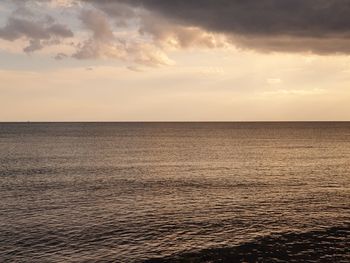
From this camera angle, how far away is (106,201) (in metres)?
59.3

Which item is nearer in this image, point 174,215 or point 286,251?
point 286,251

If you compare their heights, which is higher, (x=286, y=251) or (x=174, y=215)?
(x=174, y=215)

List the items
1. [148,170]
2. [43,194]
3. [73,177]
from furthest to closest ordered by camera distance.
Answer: [148,170] → [73,177] → [43,194]

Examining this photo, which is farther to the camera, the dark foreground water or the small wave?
the dark foreground water

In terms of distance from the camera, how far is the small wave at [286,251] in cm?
3597

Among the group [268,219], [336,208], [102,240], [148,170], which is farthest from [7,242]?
[148,170]

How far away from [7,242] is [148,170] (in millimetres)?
54134

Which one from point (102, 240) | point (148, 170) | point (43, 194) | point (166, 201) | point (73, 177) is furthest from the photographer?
point (148, 170)

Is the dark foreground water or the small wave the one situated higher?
the dark foreground water

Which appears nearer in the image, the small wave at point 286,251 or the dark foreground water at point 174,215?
the small wave at point 286,251

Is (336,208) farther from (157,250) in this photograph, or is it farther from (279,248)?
(157,250)

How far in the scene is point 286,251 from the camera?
38.0 meters

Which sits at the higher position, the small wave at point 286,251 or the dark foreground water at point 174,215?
the dark foreground water at point 174,215

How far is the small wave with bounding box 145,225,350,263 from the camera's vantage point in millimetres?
35969
